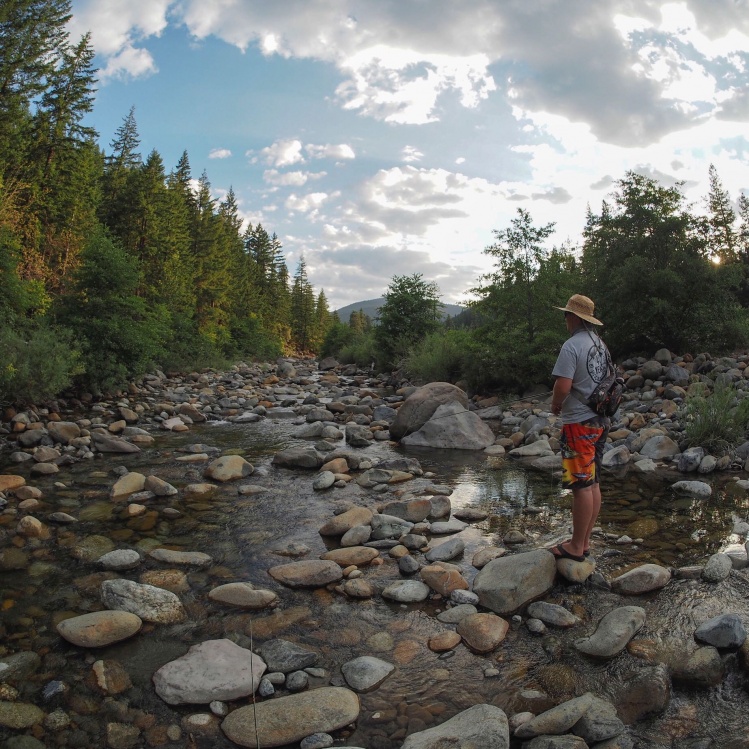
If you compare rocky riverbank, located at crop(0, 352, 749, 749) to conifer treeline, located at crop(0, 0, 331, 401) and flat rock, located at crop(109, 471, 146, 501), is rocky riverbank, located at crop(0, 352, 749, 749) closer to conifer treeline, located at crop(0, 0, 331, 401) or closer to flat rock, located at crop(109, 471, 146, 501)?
flat rock, located at crop(109, 471, 146, 501)

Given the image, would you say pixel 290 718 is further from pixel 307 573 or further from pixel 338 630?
pixel 307 573

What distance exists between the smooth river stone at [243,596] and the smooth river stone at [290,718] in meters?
1.21

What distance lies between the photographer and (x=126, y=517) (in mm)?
6168

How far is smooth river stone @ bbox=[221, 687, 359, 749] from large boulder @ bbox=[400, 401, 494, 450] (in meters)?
7.82

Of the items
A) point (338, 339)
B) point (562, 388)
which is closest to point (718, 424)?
point (562, 388)

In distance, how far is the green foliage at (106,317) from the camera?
14578 mm

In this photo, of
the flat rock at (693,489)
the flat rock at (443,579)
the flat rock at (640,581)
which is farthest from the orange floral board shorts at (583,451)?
the flat rock at (693,489)

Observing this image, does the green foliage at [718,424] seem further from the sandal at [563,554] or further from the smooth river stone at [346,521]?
the smooth river stone at [346,521]

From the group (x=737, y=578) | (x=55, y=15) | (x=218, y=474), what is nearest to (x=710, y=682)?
(x=737, y=578)

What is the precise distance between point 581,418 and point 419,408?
24.1 ft

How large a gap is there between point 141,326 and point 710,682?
51.6 feet

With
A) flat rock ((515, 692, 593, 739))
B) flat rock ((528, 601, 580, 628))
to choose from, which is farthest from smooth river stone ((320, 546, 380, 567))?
flat rock ((515, 692, 593, 739))

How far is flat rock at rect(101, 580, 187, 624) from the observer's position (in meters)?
Result: 3.95

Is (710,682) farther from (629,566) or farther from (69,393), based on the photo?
(69,393)
